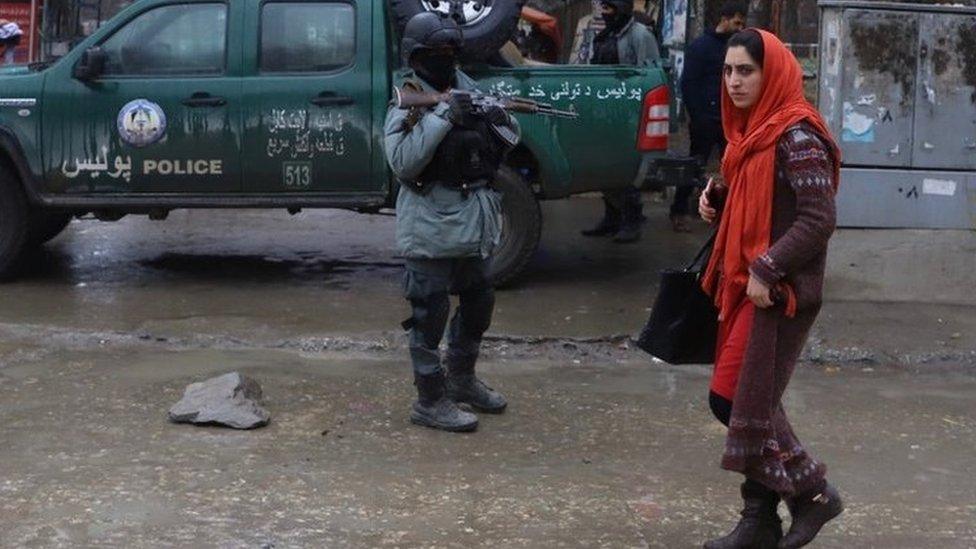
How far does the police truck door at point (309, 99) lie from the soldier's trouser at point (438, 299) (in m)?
2.74

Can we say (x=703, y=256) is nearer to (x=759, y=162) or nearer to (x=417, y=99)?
(x=759, y=162)

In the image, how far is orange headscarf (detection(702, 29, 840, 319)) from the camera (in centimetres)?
478

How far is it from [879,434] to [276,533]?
2717 mm

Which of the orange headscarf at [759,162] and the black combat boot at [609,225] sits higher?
the orange headscarf at [759,162]

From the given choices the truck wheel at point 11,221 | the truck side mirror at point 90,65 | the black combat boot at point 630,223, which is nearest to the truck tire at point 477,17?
the truck side mirror at point 90,65

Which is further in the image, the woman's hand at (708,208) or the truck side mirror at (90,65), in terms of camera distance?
the truck side mirror at (90,65)

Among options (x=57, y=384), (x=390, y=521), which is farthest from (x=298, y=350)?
(x=390, y=521)

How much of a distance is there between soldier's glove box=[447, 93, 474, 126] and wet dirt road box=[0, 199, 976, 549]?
130 cm

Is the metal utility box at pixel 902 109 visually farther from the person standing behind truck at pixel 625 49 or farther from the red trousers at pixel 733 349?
the red trousers at pixel 733 349

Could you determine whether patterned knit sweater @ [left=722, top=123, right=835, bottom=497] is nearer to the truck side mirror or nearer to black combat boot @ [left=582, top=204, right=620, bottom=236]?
the truck side mirror

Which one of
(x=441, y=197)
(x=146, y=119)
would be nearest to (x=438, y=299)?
(x=441, y=197)

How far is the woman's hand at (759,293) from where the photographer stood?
15.4 ft

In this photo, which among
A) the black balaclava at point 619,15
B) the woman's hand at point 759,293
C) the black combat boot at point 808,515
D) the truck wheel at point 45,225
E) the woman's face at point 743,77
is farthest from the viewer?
the black balaclava at point 619,15

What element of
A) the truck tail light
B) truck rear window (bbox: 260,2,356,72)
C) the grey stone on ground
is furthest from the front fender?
the truck tail light
